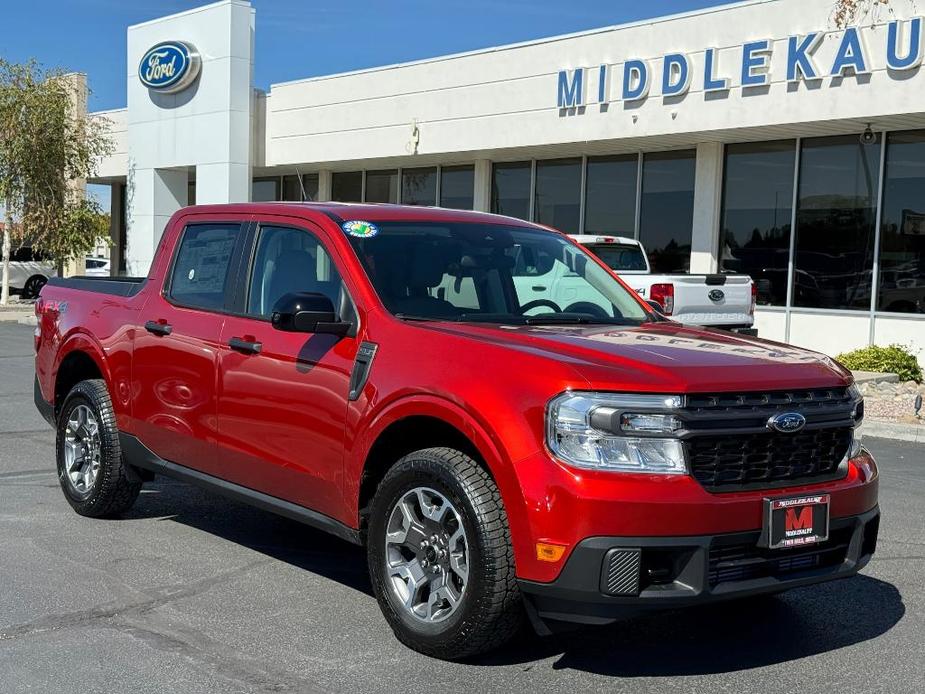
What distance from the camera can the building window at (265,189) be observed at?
30.4 meters

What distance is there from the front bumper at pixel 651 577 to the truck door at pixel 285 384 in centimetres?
132

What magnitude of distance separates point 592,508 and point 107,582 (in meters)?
2.77

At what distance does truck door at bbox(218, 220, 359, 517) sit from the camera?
202 inches

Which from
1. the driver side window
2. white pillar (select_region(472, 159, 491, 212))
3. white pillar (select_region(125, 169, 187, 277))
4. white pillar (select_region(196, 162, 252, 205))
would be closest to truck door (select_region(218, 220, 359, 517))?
the driver side window

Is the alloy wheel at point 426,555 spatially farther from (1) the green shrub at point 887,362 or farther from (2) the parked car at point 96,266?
(2) the parked car at point 96,266

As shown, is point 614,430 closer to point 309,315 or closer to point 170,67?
point 309,315

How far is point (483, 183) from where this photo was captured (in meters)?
24.0

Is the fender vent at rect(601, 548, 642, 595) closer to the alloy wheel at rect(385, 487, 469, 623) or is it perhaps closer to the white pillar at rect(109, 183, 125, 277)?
the alloy wheel at rect(385, 487, 469, 623)

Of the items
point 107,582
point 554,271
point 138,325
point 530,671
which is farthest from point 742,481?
point 138,325

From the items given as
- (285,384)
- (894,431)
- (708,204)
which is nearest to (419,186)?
(708,204)

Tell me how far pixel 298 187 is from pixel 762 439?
24.9 meters

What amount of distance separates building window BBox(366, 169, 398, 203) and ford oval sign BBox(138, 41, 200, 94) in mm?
4992

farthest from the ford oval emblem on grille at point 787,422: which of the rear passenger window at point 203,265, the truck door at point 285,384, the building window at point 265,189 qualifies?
the building window at point 265,189

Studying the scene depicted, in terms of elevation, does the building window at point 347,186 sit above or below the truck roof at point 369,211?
above
